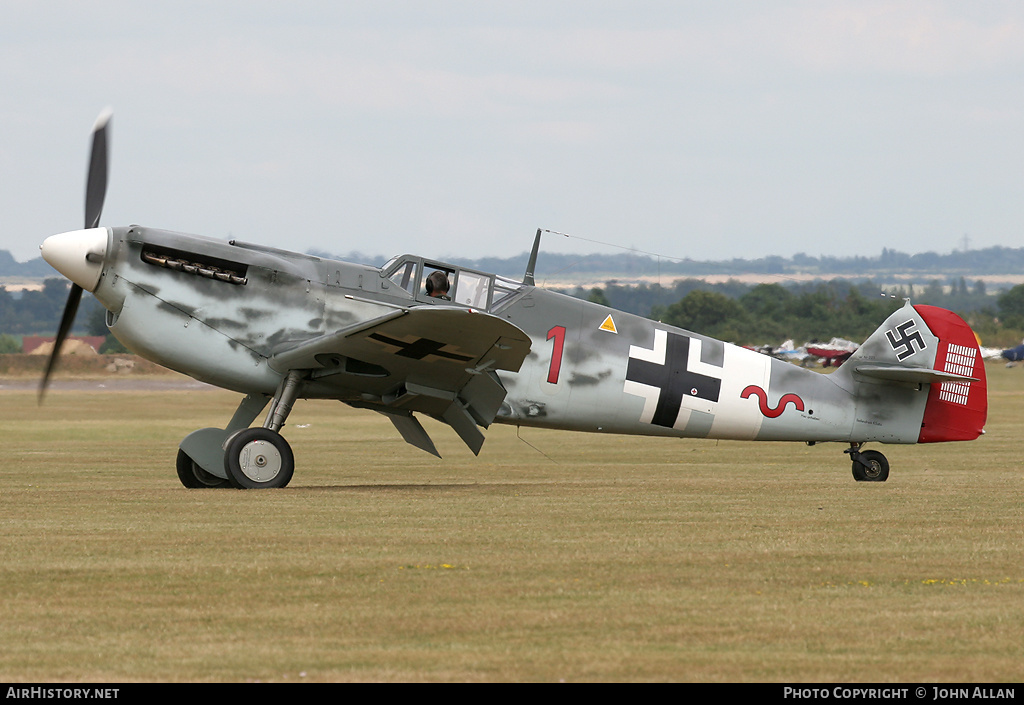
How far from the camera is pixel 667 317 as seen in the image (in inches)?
3145

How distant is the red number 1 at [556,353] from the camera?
1492cm

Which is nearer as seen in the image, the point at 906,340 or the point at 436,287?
the point at 436,287

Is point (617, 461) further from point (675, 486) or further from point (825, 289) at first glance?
point (825, 289)

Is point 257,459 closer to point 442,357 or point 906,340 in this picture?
point 442,357

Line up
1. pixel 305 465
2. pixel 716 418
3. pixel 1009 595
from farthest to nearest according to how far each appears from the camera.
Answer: pixel 305 465 < pixel 716 418 < pixel 1009 595

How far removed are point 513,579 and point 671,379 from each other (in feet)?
24.9

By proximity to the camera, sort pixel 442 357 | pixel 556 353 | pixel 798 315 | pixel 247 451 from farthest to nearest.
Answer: pixel 798 315 < pixel 556 353 < pixel 442 357 < pixel 247 451

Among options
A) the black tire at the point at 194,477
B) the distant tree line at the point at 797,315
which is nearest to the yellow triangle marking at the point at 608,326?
the black tire at the point at 194,477

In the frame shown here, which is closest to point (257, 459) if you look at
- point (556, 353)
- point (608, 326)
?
point (556, 353)

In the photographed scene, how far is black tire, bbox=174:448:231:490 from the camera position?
47.6ft

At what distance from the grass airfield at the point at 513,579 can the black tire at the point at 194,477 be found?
0.37 m

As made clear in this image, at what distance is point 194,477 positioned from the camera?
14562 millimetres

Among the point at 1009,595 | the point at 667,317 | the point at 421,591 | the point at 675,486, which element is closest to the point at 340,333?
the point at 675,486
